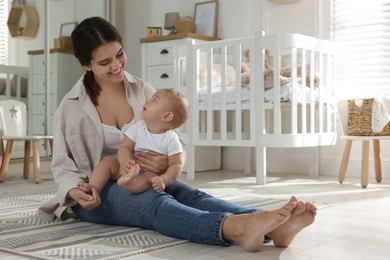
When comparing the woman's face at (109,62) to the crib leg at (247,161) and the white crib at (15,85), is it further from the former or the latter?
the white crib at (15,85)

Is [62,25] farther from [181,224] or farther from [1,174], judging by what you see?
[181,224]

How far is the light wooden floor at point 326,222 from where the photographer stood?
141 cm

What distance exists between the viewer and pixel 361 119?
3.25 meters

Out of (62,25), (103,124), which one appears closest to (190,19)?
(62,25)

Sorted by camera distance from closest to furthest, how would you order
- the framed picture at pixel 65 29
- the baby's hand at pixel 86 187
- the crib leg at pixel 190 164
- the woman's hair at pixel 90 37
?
the baby's hand at pixel 86 187
the woman's hair at pixel 90 37
the crib leg at pixel 190 164
the framed picture at pixel 65 29

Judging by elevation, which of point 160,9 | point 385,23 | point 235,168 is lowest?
point 235,168

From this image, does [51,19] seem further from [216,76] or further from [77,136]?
[77,136]

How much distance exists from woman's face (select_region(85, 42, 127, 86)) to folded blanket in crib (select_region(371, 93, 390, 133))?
185 cm

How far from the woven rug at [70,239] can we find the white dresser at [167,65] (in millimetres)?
2143

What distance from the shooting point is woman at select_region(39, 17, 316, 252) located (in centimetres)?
146

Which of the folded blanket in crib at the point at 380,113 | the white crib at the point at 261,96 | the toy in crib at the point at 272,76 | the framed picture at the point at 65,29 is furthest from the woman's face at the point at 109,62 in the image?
the framed picture at the point at 65,29

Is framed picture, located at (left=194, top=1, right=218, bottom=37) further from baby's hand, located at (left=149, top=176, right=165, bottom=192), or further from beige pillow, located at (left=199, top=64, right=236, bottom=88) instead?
baby's hand, located at (left=149, top=176, right=165, bottom=192)

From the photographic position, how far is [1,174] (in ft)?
11.5

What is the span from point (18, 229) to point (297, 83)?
81.1 inches
